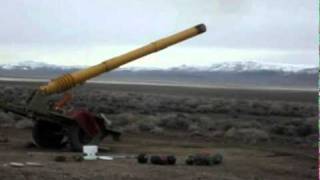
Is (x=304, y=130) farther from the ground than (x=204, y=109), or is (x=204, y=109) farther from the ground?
(x=204, y=109)

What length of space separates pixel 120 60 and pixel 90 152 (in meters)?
4.77

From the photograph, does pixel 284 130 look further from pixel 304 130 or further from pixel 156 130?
pixel 156 130

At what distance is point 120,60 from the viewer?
86.1ft

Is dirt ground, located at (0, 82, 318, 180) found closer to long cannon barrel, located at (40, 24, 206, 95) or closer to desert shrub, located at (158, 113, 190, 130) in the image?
desert shrub, located at (158, 113, 190, 130)

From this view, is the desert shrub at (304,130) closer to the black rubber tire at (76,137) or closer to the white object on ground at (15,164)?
the black rubber tire at (76,137)

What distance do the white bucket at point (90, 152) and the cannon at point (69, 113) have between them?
1.73m

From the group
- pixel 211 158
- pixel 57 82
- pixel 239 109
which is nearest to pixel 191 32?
pixel 57 82

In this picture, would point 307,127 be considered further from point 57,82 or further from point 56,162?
point 56,162

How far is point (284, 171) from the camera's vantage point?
20.4m

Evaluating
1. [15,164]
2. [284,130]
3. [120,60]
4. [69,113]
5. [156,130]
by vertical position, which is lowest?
[284,130]

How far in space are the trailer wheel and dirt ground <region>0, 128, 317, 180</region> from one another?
55cm

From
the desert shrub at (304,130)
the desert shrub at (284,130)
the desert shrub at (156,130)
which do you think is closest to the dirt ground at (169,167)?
the desert shrub at (156,130)

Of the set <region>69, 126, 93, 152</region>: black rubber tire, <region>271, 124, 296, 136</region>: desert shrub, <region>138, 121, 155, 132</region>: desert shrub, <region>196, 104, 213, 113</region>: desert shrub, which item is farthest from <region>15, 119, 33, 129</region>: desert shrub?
<region>196, 104, 213, 113</region>: desert shrub

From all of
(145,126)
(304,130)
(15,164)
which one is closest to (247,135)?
(304,130)
